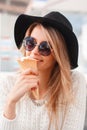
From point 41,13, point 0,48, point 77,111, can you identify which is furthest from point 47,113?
point 41,13

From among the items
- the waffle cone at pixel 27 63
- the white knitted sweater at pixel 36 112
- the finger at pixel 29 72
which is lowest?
the white knitted sweater at pixel 36 112

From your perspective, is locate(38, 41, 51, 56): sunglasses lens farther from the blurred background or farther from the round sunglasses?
the blurred background

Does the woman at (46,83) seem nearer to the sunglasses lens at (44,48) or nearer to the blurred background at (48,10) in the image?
the sunglasses lens at (44,48)

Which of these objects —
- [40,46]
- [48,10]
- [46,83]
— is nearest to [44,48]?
[40,46]

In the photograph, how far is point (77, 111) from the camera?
4.48ft

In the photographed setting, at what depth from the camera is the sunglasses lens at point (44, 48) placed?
1224 millimetres

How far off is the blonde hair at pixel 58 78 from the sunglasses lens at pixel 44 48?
2cm

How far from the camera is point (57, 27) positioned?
1.28 metres

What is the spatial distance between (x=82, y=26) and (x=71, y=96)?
50.8 inches

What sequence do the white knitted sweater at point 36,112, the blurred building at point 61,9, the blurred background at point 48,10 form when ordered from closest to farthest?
the white knitted sweater at point 36,112, the blurred background at point 48,10, the blurred building at point 61,9

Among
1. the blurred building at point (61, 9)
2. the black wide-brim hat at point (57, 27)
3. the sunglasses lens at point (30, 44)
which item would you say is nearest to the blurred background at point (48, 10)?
the blurred building at point (61, 9)

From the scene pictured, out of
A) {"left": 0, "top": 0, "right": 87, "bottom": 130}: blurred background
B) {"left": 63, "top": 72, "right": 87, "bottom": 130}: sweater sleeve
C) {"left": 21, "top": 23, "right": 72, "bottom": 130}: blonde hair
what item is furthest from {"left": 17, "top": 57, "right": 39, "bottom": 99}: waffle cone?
{"left": 0, "top": 0, "right": 87, "bottom": 130}: blurred background

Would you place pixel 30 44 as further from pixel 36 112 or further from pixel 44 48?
pixel 36 112

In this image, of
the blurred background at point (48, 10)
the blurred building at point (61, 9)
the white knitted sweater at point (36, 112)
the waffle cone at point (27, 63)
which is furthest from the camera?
the blurred building at point (61, 9)
